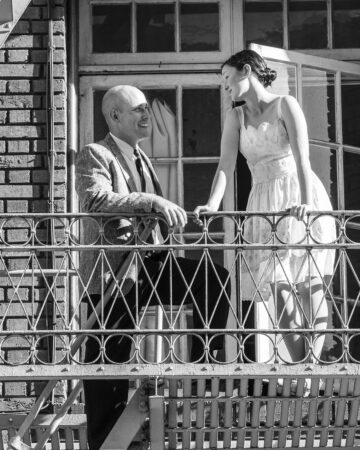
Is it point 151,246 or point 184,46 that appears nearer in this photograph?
point 151,246

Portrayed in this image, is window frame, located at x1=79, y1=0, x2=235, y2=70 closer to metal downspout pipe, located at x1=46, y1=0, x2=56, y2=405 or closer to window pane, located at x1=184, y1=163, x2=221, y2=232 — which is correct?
metal downspout pipe, located at x1=46, y1=0, x2=56, y2=405

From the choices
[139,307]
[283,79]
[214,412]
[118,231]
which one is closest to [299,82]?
[283,79]

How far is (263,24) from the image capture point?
13.7m

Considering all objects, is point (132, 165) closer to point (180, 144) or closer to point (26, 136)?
point (26, 136)

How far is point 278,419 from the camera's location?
12.7 m

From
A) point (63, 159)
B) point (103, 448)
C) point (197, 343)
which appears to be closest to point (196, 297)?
point (197, 343)

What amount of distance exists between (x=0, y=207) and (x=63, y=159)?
0.54 m

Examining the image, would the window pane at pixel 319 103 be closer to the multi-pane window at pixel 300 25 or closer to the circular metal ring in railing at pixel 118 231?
the multi-pane window at pixel 300 25

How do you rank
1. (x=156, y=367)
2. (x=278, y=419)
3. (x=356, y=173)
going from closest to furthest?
1. (x=156, y=367)
2. (x=278, y=419)
3. (x=356, y=173)

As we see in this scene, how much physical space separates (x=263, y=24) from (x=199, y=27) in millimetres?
456

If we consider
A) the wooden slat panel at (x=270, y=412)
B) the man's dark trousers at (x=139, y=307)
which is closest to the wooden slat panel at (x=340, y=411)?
the wooden slat panel at (x=270, y=412)

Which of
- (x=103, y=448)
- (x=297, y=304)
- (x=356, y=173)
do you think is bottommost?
(x=103, y=448)

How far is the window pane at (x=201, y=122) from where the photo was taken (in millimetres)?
13508

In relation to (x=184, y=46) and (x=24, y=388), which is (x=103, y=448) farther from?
(x=184, y=46)
